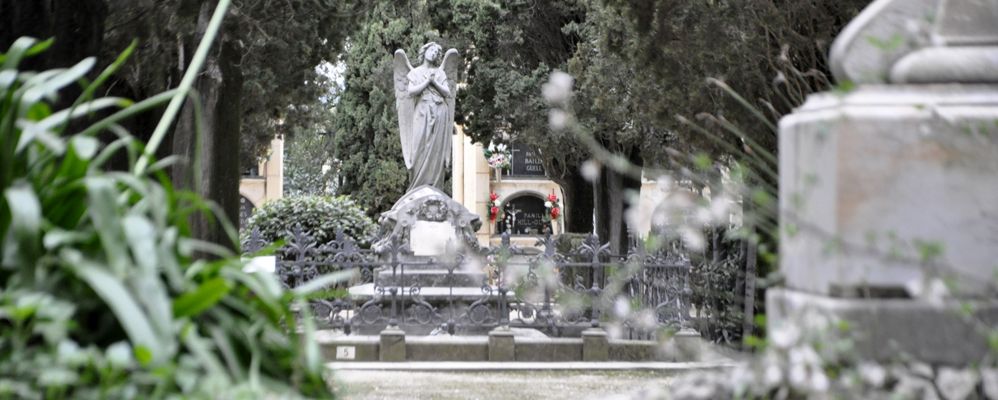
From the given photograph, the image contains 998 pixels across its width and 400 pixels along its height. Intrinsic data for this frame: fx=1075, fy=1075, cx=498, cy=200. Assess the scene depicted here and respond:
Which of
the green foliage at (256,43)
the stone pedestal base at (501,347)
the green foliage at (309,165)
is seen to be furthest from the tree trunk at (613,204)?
the green foliage at (309,165)

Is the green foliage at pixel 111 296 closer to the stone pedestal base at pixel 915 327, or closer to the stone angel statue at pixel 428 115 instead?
the stone pedestal base at pixel 915 327

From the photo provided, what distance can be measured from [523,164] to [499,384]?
41.3 m

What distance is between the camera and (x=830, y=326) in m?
2.61

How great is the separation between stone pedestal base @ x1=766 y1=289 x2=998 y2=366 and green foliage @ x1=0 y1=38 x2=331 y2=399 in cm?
140

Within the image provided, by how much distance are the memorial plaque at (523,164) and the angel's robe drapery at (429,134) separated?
110 feet

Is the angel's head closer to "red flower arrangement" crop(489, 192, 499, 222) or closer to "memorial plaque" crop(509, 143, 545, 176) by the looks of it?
"red flower arrangement" crop(489, 192, 499, 222)

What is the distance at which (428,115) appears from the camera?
1673 cm

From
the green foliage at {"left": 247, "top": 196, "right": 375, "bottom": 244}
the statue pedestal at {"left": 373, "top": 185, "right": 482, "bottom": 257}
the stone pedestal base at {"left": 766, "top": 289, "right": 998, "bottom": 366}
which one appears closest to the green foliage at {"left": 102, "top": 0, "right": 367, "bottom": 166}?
the green foliage at {"left": 247, "top": 196, "right": 375, "bottom": 244}

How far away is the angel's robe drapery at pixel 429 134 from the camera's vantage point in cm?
1667

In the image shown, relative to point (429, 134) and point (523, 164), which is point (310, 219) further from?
point (523, 164)

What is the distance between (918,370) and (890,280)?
0.86 feet

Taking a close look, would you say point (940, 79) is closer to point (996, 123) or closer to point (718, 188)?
point (996, 123)

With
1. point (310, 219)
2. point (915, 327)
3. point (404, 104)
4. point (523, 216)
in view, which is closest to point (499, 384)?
point (915, 327)

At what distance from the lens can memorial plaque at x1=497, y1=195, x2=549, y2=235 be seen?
167 feet
